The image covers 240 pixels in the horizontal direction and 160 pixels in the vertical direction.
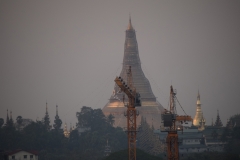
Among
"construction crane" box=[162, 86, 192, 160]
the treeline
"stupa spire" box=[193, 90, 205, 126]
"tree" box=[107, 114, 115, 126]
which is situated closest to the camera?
"construction crane" box=[162, 86, 192, 160]

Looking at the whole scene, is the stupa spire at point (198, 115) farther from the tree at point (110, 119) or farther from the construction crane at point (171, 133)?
the construction crane at point (171, 133)

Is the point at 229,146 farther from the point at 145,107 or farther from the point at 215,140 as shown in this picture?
the point at 145,107

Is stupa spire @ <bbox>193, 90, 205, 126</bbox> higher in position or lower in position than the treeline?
higher

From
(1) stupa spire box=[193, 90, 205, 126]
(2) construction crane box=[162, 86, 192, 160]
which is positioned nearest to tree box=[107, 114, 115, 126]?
(1) stupa spire box=[193, 90, 205, 126]

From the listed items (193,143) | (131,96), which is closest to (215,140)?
(193,143)

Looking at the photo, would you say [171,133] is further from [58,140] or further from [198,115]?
[198,115]

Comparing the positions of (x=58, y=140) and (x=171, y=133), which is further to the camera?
(x=58, y=140)

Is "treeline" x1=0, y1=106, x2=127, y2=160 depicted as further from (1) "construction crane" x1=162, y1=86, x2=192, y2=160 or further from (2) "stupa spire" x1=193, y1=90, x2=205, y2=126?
(1) "construction crane" x1=162, y1=86, x2=192, y2=160

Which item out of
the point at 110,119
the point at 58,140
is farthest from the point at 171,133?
the point at 110,119

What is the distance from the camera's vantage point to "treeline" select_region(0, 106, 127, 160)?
506 feet

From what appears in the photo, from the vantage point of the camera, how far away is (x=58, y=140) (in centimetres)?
16500

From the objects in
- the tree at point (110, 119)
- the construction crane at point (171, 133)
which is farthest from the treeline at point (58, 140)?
the construction crane at point (171, 133)

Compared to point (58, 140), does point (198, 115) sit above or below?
above

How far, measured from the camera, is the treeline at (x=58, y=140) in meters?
154
